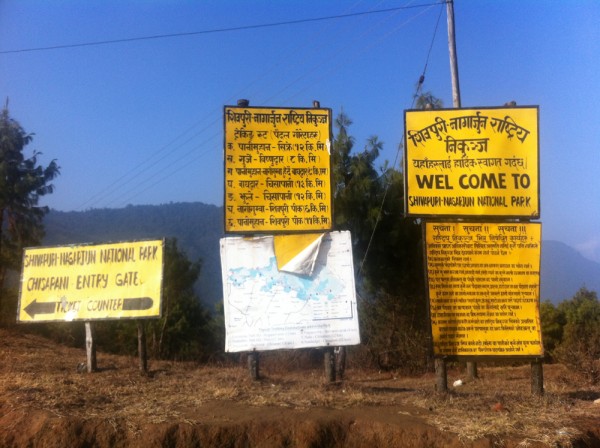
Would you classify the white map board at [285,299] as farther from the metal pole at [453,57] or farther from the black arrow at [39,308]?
the metal pole at [453,57]

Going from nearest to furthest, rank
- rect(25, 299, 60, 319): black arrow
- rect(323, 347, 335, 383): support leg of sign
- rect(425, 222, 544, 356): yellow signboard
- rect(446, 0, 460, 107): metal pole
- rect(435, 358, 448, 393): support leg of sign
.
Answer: rect(425, 222, 544, 356): yellow signboard < rect(435, 358, 448, 393): support leg of sign < rect(323, 347, 335, 383): support leg of sign < rect(25, 299, 60, 319): black arrow < rect(446, 0, 460, 107): metal pole

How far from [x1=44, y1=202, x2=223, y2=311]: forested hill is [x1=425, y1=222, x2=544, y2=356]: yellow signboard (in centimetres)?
3032

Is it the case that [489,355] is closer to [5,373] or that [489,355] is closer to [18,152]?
[5,373]

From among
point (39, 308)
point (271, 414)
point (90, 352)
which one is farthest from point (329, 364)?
point (39, 308)

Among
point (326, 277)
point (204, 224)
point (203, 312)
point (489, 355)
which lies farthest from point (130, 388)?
point (204, 224)

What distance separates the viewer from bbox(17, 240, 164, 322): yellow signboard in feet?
31.8

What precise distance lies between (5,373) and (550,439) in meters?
7.48

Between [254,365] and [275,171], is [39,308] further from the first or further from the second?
[275,171]

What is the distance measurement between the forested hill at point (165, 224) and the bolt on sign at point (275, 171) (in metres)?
29.0

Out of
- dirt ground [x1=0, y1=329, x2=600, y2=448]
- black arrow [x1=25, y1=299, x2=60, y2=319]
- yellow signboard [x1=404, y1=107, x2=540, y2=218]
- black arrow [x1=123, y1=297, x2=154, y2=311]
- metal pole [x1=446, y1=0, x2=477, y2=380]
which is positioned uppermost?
metal pole [x1=446, y1=0, x2=477, y2=380]

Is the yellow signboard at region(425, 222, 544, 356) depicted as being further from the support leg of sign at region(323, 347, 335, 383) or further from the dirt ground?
the support leg of sign at region(323, 347, 335, 383)

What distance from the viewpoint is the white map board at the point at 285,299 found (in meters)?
8.77

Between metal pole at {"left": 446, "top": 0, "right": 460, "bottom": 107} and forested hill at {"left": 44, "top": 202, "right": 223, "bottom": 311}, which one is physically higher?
metal pole at {"left": 446, "top": 0, "right": 460, "bottom": 107}

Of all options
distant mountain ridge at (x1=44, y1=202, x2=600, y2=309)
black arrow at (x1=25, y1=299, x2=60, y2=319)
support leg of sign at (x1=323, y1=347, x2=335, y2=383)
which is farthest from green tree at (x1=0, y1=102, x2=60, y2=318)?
distant mountain ridge at (x1=44, y1=202, x2=600, y2=309)
